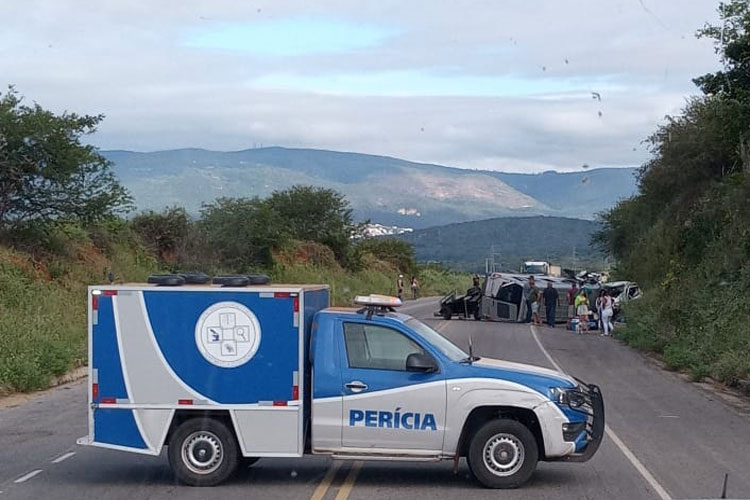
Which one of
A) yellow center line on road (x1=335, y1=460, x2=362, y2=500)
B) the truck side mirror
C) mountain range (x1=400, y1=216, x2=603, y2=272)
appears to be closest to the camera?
yellow center line on road (x1=335, y1=460, x2=362, y2=500)

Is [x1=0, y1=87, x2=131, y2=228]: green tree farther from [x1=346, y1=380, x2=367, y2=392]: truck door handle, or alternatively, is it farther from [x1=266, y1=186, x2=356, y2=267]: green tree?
[x1=266, y1=186, x2=356, y2=267]: green tree

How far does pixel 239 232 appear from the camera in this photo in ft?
161

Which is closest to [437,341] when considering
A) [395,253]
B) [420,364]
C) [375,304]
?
[420,364]

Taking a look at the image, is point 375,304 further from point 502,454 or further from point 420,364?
point 502,454

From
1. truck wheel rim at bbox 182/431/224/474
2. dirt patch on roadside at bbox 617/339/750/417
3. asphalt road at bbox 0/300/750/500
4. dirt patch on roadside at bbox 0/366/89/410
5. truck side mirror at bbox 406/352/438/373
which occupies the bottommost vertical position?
dirt patch on roadside at bbox 617/339/750/417

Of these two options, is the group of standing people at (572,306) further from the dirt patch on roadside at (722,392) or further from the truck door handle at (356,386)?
the truck door handle at (356,386)

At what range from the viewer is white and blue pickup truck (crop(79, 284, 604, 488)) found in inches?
424

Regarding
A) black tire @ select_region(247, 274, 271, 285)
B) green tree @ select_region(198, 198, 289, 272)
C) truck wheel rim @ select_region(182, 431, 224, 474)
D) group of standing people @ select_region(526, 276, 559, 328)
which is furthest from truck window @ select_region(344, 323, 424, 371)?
green tree @ select_region(198, 198, 289, 272)

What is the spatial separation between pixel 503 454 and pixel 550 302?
3282 cm

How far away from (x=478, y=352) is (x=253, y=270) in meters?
23.0

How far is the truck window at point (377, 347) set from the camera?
1094cm

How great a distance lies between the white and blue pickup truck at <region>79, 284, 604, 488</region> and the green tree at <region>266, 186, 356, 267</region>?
54003 mm

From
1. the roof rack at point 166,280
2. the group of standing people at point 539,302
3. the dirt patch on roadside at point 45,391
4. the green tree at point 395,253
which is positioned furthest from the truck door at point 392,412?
the green tree at point 395,253

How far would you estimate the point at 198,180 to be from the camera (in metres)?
189
